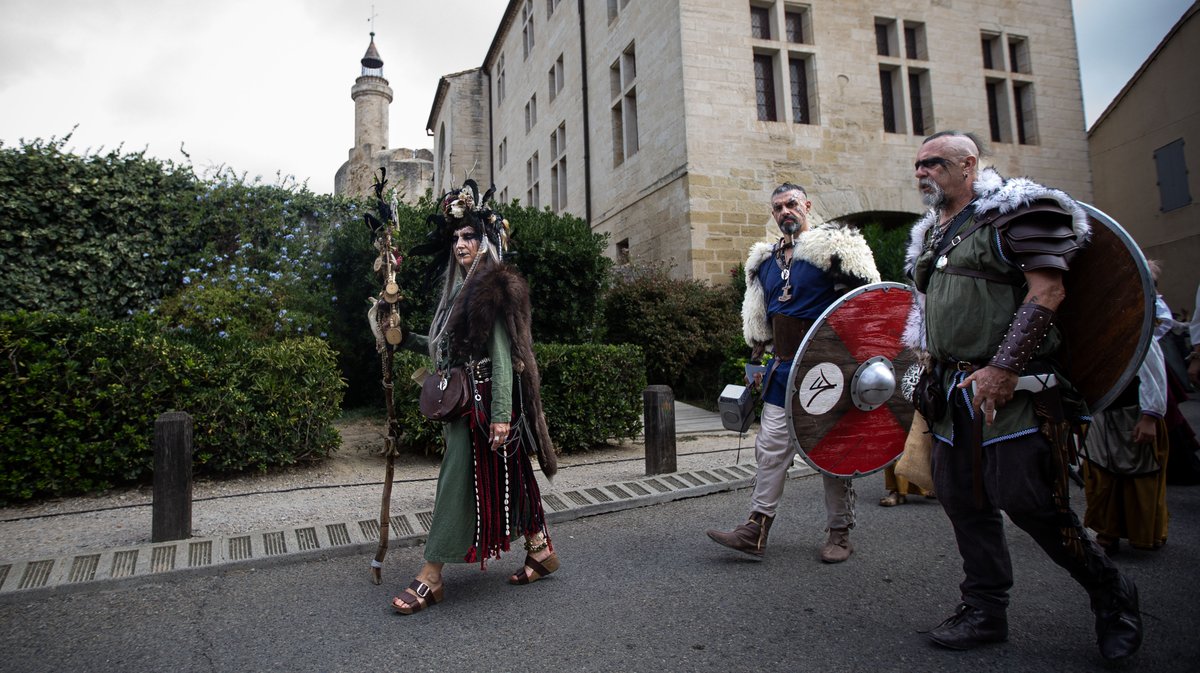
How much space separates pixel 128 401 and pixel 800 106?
44.4 feet

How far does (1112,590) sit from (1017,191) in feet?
4.52

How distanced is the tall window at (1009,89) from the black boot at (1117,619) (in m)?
16.1

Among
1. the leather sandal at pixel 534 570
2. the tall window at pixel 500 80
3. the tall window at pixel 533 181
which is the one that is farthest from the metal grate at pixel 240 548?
the tall window at pixel 500 80

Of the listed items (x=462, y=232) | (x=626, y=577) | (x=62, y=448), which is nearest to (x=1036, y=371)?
(x=626, y=577)

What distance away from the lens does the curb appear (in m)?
3.23

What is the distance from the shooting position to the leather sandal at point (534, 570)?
128 inches

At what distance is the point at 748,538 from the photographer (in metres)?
3.47

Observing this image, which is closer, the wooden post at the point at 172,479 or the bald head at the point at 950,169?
the bald head at the point at 950,169

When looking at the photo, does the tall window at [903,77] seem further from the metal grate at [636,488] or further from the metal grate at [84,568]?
the metal grate at [84,568]

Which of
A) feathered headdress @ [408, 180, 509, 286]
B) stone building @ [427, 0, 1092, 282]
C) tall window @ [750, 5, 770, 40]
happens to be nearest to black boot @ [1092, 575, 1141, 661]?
feathered headdress @ [408, 180, 509, 286]

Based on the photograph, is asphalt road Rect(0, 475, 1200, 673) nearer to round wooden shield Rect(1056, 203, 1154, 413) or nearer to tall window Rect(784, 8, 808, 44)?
round wooden shield Rect(1056, 203, 1154, 413)

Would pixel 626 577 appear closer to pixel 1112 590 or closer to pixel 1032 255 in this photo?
pixel 1112 590

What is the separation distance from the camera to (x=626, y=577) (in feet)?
10.8

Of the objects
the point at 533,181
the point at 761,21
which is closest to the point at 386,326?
the point at 761,21
